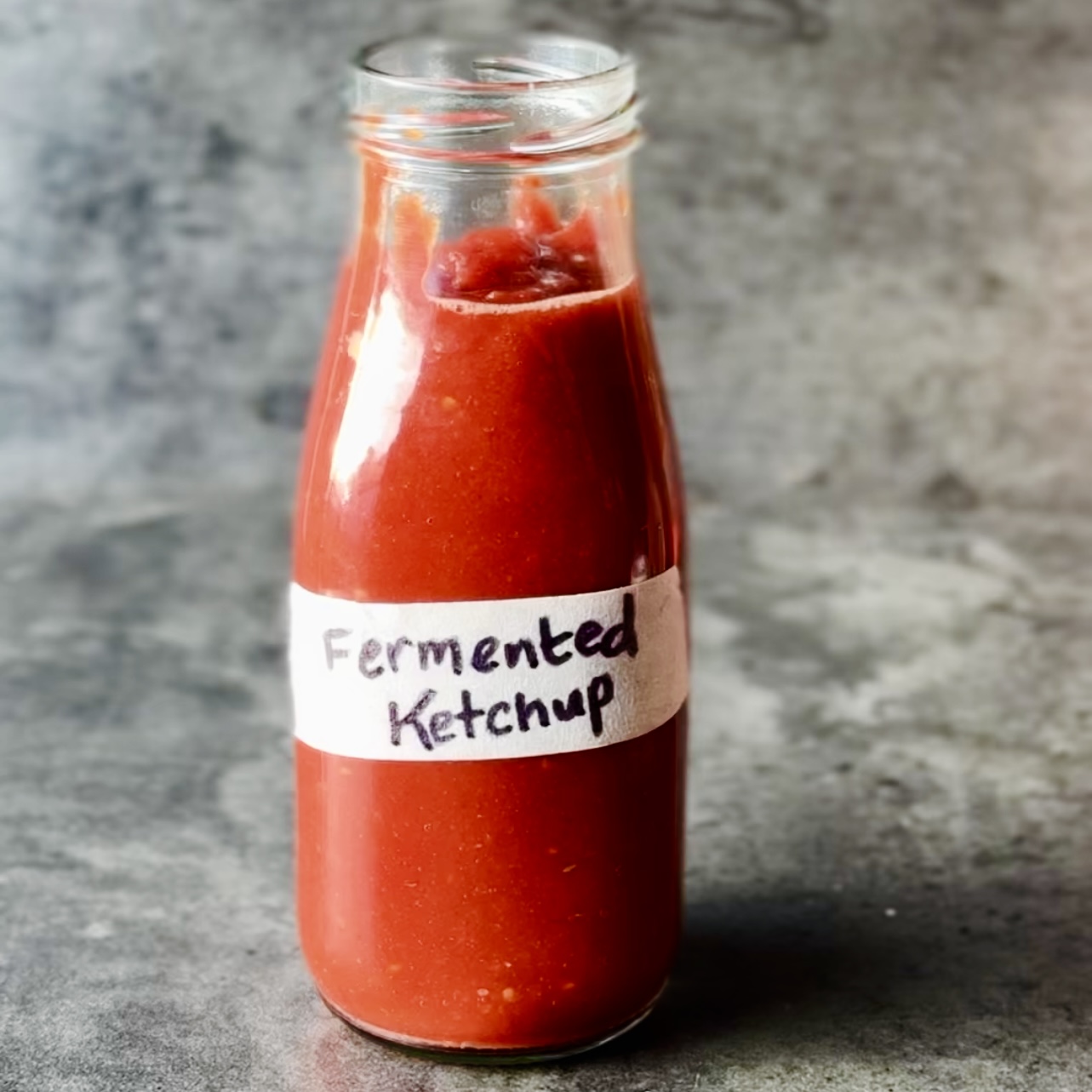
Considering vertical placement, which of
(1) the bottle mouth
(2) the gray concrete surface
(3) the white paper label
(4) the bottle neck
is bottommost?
(2) the gray concrete surface

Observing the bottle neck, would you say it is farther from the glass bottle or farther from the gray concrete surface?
the gray concrete surface

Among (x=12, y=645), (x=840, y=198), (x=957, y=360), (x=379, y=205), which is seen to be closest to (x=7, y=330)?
(x=12, y=645)

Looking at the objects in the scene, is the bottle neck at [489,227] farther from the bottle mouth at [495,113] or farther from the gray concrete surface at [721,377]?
the gray concrete surface at [721,377]

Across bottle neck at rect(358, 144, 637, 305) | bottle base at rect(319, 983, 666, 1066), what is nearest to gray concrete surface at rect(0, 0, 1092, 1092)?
bottle base at rect(319, 983, 666, 1066)

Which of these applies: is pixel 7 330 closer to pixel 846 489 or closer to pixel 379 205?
pixel 846 489

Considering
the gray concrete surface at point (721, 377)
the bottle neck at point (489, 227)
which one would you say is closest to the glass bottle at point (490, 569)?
the bottle neck at point (489, 227)

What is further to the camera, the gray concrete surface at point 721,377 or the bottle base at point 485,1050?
the gray concrete surface at point 721,377
